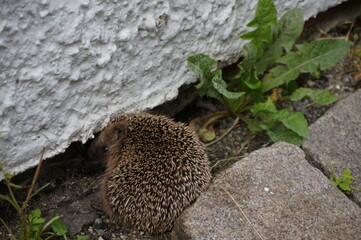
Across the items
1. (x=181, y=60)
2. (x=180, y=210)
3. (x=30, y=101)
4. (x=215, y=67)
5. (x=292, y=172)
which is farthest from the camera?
(x=215, y=67)

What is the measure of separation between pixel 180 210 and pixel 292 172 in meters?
0.96

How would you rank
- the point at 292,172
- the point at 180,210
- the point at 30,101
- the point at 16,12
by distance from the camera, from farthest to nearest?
the point at 292,172 < the point at 180,210 < the point at 30,101 < the point at 16,12

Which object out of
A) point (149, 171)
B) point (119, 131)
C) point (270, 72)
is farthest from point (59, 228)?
point (270, 72)

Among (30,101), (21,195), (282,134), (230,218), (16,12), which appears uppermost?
(16,12)

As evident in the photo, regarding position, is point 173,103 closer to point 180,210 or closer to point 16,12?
point 180,210

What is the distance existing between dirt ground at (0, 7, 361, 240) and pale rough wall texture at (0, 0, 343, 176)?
338mm

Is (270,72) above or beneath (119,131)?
beneath

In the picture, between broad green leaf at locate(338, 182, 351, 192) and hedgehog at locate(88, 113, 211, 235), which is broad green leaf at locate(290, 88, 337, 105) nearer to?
broad green leaf at locate(338, 182, 351, 192)

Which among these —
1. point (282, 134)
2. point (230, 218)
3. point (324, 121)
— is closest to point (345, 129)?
point (324, 121)

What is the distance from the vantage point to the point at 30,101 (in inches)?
122

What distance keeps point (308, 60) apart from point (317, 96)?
0.39 meters

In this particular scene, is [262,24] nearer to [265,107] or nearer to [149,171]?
[265,107]

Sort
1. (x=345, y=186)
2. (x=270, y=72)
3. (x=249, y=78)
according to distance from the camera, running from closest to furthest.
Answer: (x=345, y=186) → (x=249, y=78) → (x=270, y=72)

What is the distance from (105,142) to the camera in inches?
149
